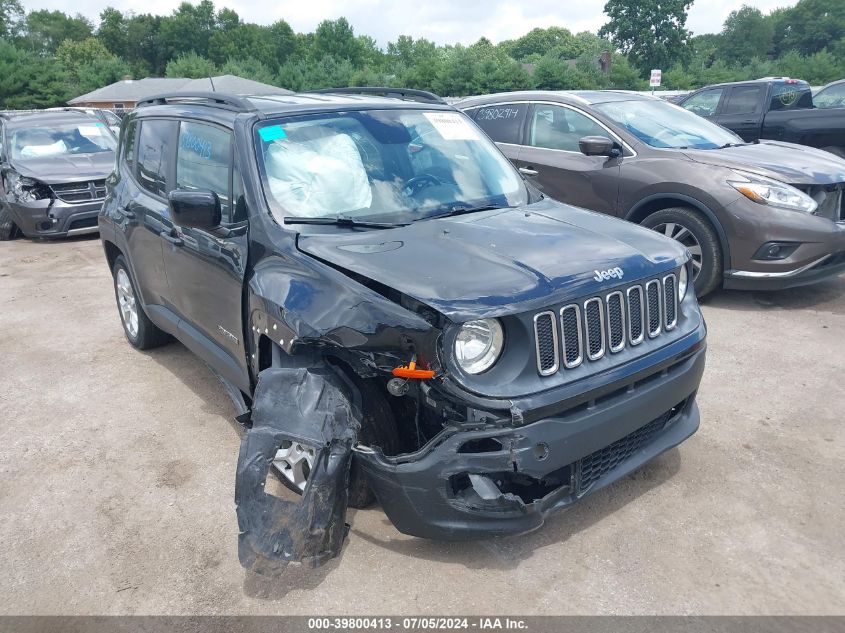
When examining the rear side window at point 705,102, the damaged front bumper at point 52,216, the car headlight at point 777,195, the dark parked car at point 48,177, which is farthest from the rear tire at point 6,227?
the rear side window at point 705,102

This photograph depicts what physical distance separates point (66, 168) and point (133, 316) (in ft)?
19.9

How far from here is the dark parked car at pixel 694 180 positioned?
5.75 meters

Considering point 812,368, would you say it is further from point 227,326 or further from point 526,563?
point 227,326

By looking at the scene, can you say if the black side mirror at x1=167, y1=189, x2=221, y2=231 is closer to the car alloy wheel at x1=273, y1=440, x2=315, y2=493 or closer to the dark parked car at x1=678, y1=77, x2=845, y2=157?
the car alloy wheel at x1=273, y1=440, x2=315, y2=493

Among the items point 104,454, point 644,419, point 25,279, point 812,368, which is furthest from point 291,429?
point 25,279

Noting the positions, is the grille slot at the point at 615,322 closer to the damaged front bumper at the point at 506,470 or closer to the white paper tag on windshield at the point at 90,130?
the damaged front bumper at the point at 506,470

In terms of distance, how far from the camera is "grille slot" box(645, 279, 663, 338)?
3.05 metres

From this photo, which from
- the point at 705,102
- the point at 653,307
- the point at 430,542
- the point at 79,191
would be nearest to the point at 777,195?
the point at 653,307

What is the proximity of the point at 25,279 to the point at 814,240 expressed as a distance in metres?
8.41

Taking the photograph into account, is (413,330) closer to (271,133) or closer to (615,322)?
(615,322)

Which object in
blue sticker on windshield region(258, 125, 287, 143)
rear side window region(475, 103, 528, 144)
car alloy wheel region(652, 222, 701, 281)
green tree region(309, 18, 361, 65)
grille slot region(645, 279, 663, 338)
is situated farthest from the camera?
green tree region(309, 18, 361, 65)

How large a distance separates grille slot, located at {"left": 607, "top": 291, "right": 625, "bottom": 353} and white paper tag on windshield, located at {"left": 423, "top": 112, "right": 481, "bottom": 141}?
5.50 feet

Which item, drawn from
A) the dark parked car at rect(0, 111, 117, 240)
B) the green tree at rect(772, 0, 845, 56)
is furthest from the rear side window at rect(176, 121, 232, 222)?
the green tree at rect(772, 0, 845, 56)

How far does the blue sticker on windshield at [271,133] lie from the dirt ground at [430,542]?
1757mm
